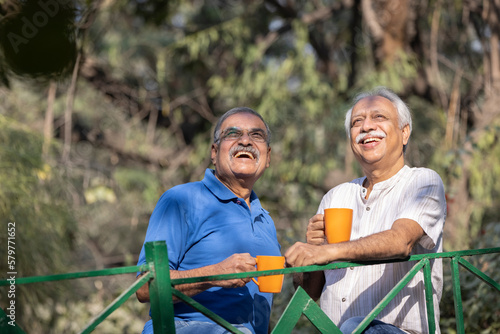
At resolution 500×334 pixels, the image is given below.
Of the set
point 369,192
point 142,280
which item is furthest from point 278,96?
point 142,280

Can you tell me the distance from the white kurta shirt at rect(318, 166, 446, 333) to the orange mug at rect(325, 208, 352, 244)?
0.19 m

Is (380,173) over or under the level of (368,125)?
under

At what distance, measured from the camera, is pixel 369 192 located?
2.48 metres

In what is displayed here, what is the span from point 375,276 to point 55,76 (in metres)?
4.01

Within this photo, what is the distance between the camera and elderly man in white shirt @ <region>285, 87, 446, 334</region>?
201 centimetres

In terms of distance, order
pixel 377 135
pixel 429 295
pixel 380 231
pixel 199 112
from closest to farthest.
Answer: pixel 429 295, pixel 380 231, pixel 377 135, pixel 199 112

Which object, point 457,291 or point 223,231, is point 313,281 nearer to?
point 223,231

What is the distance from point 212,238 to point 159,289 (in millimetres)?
649

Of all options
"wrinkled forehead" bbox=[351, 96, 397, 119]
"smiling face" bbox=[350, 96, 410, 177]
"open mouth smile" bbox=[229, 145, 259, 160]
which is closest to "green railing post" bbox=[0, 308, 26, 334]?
"open mouth smile" bbox=[229, 145, 259, 160]

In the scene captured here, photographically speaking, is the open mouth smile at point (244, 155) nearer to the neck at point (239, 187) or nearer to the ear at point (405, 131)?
the neck at point (239, 187)

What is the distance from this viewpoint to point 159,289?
1.66m

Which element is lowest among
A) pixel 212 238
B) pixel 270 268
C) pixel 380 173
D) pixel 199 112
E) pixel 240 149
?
pixel 270 268

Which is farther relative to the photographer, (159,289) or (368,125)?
(368,125)

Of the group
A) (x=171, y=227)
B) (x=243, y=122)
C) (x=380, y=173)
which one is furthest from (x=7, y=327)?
(x=380, y=173)
